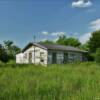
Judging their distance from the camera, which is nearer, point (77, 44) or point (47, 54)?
point (47, 54)

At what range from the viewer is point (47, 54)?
3022 centimetres

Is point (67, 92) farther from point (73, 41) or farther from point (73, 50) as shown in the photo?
point (73, 41)

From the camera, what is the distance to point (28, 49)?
33.2 metres

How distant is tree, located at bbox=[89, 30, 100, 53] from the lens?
40.5 m

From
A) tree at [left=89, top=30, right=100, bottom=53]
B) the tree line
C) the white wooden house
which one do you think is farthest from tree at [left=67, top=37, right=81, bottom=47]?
the white wooden house

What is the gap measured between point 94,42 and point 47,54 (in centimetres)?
1348

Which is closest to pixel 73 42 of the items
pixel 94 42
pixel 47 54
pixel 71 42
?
pixel 71 42

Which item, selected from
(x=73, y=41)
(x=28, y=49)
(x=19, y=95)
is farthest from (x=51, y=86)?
(x=73, y=41)

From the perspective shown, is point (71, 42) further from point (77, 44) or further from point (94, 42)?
point (94, 42)

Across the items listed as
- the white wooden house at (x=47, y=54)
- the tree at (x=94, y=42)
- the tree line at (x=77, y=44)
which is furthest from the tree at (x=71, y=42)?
the white wooden house at (x=47, y=54)

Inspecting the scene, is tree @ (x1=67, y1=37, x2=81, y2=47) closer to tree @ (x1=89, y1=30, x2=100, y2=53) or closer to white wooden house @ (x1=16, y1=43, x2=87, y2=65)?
tree @ (x1=89, y1=30, x2=100, y2=53)

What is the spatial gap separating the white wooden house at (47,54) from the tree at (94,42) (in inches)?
229

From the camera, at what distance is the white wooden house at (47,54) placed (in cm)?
3062

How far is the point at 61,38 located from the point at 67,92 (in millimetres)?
50777
